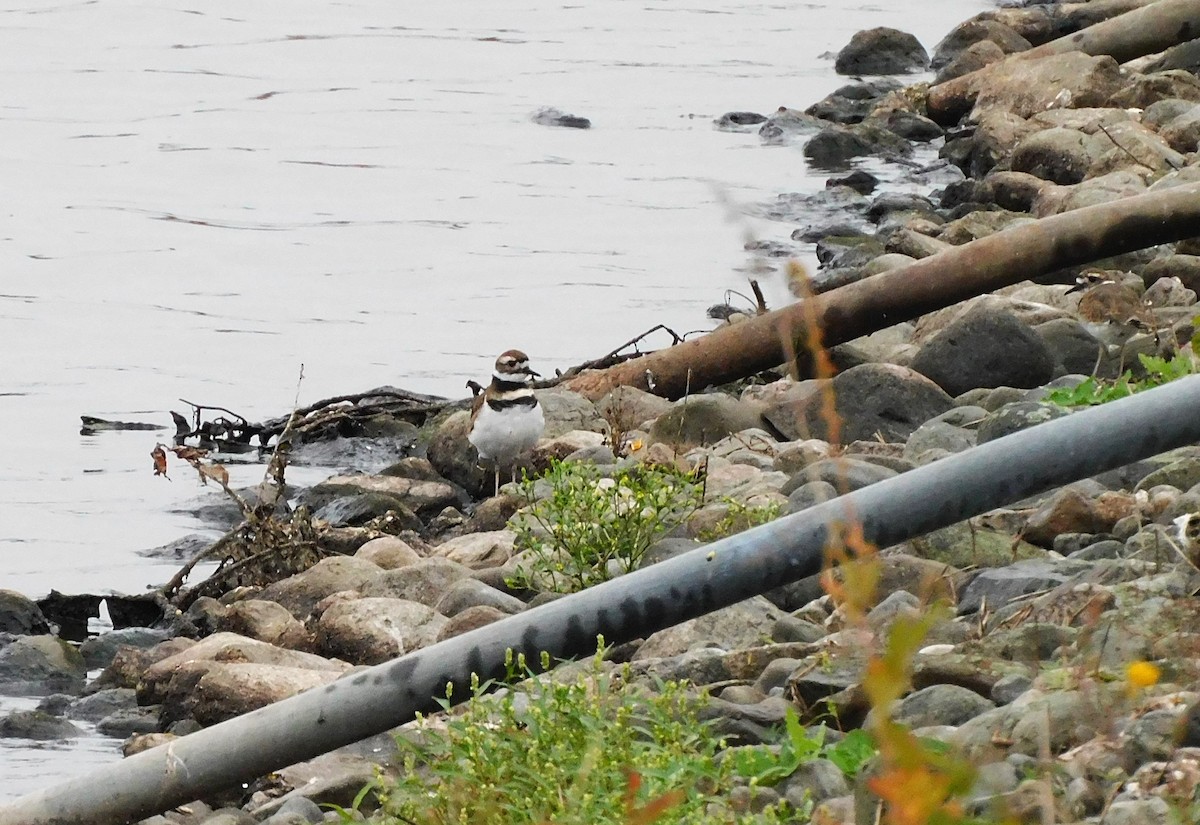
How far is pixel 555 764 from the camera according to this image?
3.33 meters

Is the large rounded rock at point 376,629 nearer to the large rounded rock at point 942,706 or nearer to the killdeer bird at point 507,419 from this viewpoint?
the killdeer bird at point 507,419

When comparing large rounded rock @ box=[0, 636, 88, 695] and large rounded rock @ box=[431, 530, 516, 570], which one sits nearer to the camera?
large rounded rock @ box=[0, 636, 88, 695]

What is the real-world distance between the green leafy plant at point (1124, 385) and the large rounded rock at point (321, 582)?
2385 mm

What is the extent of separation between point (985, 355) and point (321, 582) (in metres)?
2.85

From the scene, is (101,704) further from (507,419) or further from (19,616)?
(507,419)

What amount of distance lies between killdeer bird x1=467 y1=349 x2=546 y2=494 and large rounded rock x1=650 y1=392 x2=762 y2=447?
50 cm

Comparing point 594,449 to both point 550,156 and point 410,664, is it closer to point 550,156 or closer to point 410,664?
point 410,664

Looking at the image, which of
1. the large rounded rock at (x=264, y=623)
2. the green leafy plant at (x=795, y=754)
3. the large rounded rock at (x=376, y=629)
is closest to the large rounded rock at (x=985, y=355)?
the large rounded rock at (x=376, y=629)

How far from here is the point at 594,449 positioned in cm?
799

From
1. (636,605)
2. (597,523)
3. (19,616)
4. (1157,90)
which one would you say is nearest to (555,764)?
(636,605)

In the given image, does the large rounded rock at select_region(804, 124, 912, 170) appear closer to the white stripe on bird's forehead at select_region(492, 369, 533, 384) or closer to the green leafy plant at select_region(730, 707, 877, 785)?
the white stripe on bird's forehead at select_region(492, 369, 533, 384)

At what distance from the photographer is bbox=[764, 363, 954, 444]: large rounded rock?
25.7 ft

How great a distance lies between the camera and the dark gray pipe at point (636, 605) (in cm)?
331

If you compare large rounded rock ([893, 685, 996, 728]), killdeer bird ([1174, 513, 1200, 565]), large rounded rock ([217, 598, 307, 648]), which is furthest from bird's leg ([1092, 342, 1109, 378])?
large rounded rock ([893, 685, 996, 728])
